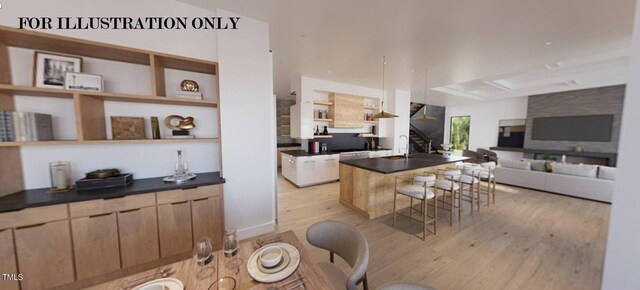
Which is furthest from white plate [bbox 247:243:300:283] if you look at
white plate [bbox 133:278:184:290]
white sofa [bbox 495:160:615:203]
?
white sofa [bbox 495:160:615:203]

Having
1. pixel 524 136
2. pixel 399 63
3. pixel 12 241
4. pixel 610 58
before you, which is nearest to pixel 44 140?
pixel 12 241

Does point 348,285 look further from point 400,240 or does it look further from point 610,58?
point 610,58

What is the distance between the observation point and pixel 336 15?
243 cm

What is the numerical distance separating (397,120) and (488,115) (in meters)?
4.98

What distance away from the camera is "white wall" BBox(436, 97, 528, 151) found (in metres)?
7.49

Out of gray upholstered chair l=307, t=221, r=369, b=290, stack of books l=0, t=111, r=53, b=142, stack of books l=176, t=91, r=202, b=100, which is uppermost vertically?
stack of books l=176, t=91, r=202, b=100

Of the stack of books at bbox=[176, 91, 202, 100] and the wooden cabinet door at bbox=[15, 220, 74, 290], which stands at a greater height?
the stack of books at bbox=[176, 91, 202, 100]

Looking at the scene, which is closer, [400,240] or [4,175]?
[4,175]

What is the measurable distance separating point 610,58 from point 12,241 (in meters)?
8.31

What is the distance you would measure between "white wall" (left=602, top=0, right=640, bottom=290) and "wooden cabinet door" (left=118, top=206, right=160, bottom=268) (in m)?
3.29

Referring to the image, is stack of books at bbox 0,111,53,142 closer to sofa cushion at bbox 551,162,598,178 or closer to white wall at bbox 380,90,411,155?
white wall at bbox 380,90,411,155

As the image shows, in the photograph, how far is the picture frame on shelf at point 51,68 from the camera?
5.60ft

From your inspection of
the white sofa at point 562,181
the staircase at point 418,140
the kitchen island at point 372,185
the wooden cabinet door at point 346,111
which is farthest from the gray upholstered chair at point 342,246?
the staircase at point 418,140

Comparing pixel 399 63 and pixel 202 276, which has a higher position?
pixel 399 63
